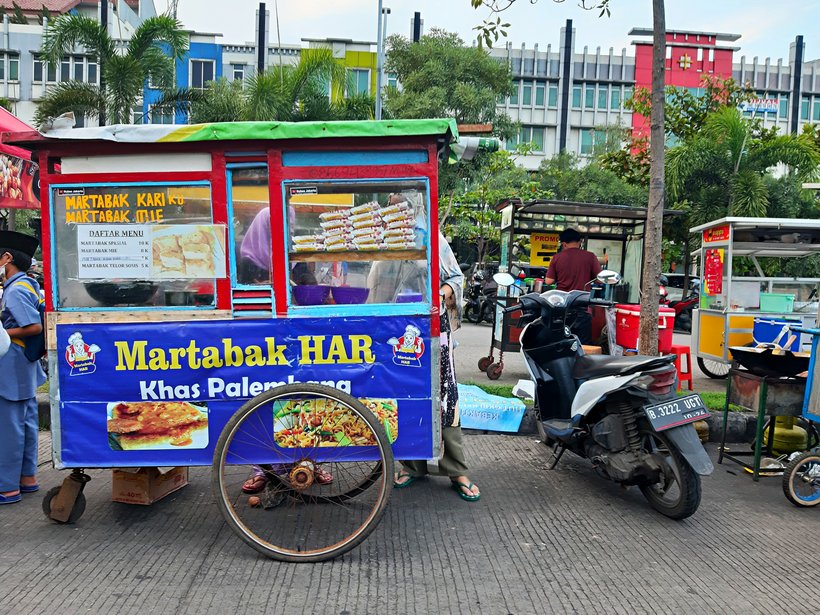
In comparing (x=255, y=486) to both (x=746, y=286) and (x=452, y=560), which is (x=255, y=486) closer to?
(x=452, y=560)

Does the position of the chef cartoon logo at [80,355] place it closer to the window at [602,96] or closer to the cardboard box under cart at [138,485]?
the cardboard box under cart at [138,485]

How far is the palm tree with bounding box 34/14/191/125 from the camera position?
13242 millimetres

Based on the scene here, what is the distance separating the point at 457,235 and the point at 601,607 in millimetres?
20172

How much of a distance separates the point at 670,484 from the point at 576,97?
38182 mm

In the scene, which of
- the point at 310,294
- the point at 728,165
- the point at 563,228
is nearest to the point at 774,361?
the point at 310,294

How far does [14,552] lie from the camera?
11.6 feet

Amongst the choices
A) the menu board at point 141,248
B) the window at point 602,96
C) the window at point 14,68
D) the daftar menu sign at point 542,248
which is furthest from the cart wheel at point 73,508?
the window at point 602,96

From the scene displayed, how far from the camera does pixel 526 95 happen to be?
39125 mm

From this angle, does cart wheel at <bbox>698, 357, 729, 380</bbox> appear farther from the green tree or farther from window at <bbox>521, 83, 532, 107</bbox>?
window at <bbox>521, 83, 532, 107</bbox>

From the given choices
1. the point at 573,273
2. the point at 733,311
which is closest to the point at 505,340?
the point at 573,273

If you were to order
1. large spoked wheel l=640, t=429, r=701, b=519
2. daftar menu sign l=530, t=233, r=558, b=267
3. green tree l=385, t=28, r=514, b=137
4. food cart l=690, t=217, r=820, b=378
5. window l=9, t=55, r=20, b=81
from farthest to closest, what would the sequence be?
window l=9, t=55, r=20, b=81 → green tree l=385, t=28, r=514, b=137 → daftar menu sign l=530, t=233, r=558, b=267 → food cart l=690, t=217, r=820, b=378 → large spoked wheel l=640, t=429, r=701, b=519

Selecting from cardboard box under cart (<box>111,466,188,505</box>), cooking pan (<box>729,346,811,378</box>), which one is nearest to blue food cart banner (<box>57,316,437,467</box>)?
cardboard box under cart (<box>111,466,188,505</box>)

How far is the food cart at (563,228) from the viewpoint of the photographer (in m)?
8.53

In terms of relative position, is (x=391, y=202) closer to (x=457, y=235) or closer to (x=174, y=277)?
(x=174, y=277)
